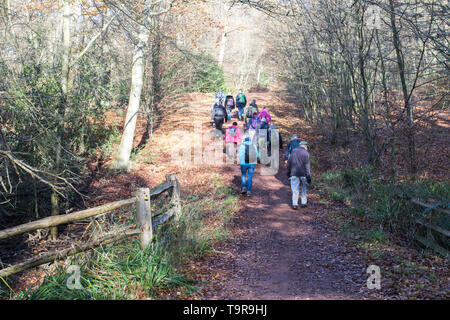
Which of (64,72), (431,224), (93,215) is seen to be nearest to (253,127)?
(64,72)

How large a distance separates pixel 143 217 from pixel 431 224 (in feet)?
18.2

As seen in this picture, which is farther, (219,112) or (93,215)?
(219,112)

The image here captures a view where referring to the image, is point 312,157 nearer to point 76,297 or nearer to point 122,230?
point 122,230

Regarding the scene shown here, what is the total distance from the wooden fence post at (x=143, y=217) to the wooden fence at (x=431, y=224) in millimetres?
5244

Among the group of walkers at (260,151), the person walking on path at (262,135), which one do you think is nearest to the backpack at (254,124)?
the group of walkers at (260,151)

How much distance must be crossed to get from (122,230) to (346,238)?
5011 millimetres

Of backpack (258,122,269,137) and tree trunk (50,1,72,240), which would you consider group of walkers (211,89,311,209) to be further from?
tree trunk (50,1,72,240)

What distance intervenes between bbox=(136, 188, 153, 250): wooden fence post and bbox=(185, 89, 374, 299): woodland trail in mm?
1171

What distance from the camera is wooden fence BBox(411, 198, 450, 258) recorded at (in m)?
7.01

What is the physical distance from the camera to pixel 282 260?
7.23 m

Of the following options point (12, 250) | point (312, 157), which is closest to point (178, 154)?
point (312, 157)

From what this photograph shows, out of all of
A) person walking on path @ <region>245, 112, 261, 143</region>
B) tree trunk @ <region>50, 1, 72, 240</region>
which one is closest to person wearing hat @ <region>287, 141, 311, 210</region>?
person walking on path @ <region>245, 112, 261, 143</region>

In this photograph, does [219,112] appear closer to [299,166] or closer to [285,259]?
[299,166]

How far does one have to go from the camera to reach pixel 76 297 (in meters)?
4.51
